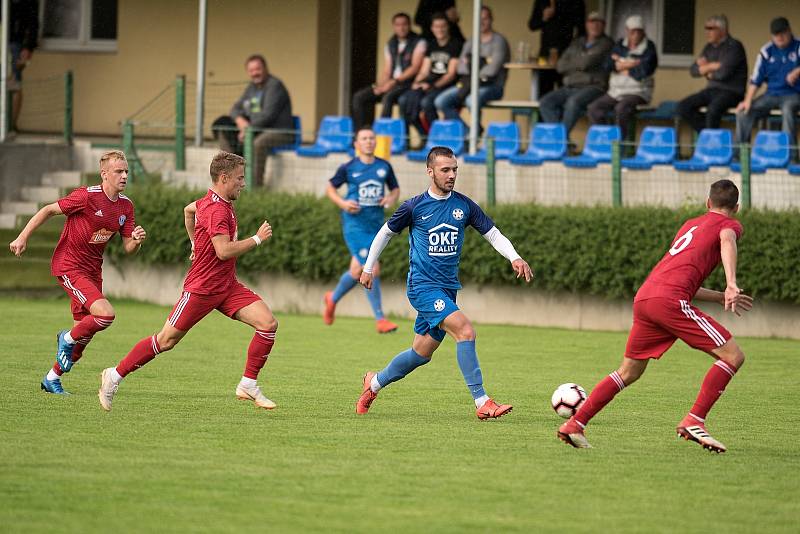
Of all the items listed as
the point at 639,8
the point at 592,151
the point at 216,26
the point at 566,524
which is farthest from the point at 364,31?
the point at 566,524

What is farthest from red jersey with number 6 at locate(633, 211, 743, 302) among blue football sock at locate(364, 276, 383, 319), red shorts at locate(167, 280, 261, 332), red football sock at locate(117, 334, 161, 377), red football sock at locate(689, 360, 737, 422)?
blue football sock at locate(364, 276, 383, 319)

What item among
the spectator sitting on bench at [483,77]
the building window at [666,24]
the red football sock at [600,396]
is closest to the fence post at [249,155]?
the spectator sitting on bench at [483,77]

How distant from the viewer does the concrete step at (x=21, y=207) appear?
19.1 m

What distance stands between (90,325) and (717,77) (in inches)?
A: 398

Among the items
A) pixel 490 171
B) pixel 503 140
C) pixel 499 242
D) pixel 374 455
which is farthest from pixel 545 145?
pixel 374 455

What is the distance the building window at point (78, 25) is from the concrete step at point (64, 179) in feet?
13.9

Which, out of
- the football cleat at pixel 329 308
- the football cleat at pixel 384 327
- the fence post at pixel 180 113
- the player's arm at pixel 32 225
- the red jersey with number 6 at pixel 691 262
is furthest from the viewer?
the fence post at pixel 180 113

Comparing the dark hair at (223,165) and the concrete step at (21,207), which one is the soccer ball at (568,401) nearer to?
the dark hair at (223,165)

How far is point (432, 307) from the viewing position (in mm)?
8672

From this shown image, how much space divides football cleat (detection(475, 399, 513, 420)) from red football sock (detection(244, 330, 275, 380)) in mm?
1469

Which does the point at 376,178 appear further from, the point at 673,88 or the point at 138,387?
the point at 673,88

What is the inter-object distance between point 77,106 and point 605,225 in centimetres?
1121

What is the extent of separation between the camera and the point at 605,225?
15.7m

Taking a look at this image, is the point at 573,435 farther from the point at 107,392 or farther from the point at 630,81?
the point at 630,81
